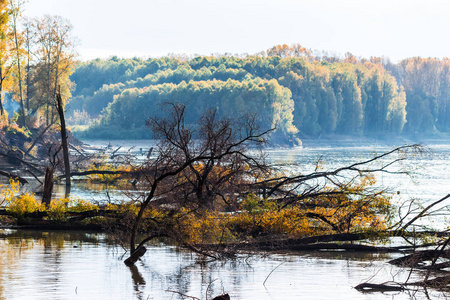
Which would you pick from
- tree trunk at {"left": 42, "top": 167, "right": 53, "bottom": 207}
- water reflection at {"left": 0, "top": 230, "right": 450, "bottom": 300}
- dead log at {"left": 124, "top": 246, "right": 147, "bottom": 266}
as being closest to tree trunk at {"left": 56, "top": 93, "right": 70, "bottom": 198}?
tree trunk at {"left": 42, "top": 167, "right": 53, "bottom": 207}

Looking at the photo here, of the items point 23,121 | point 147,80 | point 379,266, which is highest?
point 147,80

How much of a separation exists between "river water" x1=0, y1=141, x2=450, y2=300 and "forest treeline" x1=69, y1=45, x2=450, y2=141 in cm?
7727

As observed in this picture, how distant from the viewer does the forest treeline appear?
106 m

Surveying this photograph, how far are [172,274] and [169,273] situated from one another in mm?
115

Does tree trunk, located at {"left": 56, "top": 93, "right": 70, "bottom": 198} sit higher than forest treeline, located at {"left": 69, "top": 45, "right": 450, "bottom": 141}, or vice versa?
forest treeline, located at {"left": 69, "top": 45, "right": 450, "bottom": 141}

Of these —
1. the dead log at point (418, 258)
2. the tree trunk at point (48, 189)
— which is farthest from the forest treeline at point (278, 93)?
the dead log at point (418, 258)

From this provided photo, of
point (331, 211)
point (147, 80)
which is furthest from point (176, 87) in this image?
point (331, 211)

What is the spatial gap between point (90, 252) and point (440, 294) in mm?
7872

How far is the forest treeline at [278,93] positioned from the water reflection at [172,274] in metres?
77.6

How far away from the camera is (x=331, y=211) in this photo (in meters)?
18.2

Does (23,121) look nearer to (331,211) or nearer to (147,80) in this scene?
(331,211)

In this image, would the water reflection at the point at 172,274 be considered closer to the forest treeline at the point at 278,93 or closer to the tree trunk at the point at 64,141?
the tree trunk at the point at 64,141

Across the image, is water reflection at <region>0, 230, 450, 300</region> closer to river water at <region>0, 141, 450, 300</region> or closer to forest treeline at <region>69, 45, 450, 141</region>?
river water at <region>0, 141, 450, 300</region>

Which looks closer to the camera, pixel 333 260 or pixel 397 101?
pixel 333 260
